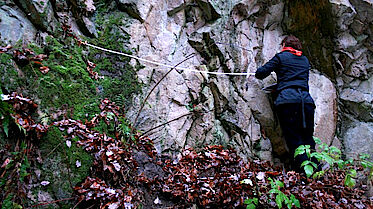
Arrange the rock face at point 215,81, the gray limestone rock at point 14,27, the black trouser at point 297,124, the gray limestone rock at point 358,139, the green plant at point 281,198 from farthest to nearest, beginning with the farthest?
the gray limestone rock at point 358,139
the black trouser at point 297,124
the rock face at point 215,81
the gray limestone rock at point 14,27
the green plant at point 281,198

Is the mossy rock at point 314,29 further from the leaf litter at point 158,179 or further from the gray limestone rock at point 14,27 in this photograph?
the gray limestone rock at point 14,27

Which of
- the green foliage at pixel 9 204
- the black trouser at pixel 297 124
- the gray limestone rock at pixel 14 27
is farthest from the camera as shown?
the black trouser at pixel 297 124

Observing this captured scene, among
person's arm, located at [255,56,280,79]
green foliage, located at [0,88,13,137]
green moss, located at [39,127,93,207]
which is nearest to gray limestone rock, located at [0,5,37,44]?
green foliage, located at [0,88,13,137]

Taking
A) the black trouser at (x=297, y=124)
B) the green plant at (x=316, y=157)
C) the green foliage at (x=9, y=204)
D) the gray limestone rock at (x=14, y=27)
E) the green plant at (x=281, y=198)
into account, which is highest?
the gray limestone rock at (x=14, y=27)

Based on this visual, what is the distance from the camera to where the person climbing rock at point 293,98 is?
16.9 feet

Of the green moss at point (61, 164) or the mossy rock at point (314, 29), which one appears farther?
the mossy rock at point (314, 29)

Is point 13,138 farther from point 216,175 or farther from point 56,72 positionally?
point 216,175

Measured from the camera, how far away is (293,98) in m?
5.15

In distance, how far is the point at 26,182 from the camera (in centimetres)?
255

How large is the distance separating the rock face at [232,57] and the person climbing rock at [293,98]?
596 mm

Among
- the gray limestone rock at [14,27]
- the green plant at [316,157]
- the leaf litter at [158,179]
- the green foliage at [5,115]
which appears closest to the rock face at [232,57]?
the gray limestone rock at [14,27]

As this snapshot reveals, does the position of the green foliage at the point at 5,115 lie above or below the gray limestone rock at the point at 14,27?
below

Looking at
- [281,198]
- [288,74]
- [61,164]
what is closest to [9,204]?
[61,164]

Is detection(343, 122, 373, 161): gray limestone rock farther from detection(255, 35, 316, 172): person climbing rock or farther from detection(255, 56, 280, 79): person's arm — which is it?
detection(255, 56, 280, 79): person's arm
